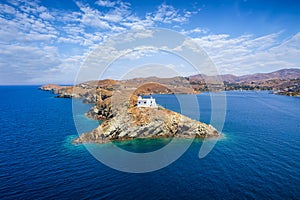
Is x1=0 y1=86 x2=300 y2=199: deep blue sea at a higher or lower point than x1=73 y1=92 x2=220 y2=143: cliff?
lower

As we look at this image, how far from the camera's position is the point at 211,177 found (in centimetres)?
2856

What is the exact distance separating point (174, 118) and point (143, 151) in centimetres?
1498

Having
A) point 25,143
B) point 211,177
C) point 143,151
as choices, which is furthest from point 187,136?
point 25,143

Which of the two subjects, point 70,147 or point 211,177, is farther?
point 70,147

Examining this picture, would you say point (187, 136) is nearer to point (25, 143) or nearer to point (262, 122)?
point (262, 122)

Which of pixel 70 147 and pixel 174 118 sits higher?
pixel 174 118

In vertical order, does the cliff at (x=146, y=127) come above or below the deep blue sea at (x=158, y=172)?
above

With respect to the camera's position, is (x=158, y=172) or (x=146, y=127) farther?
(x=146, y=127)

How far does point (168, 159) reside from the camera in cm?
3544

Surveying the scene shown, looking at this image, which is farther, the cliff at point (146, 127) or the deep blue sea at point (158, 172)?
the cliff at point (146, 127)

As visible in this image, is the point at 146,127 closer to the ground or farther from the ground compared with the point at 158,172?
farther from the ground

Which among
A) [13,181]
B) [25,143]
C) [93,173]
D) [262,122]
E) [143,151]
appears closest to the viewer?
[13,181]

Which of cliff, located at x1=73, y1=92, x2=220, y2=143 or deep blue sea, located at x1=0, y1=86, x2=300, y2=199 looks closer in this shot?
deep blue sea, located at x1=0, y1=86, x2=300, y2=199

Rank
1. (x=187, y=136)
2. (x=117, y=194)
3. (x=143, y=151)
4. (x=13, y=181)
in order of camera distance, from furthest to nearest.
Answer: (x=187, y=136), (x=143, y=151), (x=13, y=181), (x=117, y=194)
